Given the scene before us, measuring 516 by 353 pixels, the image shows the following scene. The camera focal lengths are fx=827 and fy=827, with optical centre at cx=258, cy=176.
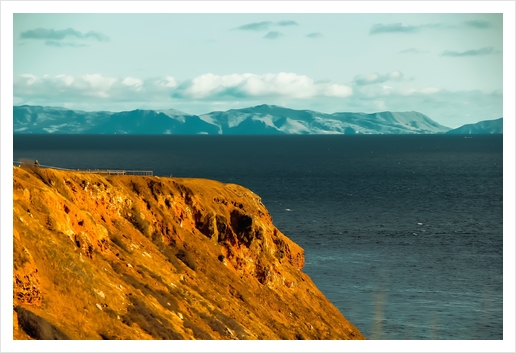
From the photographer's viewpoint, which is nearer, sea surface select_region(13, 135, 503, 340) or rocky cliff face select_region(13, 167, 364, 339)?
rocky cliff face select_region(13, 167, 364, 339)

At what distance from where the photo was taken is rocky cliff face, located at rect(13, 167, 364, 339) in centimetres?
5028

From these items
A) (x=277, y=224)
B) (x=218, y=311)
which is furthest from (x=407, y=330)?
(x=277, y=224)

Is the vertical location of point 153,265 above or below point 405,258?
above

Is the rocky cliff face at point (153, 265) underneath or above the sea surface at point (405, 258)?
above

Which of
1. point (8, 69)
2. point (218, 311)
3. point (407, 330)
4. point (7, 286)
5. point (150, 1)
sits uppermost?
point (150, 1)

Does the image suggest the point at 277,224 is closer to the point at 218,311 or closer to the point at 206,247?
the point at 206,247

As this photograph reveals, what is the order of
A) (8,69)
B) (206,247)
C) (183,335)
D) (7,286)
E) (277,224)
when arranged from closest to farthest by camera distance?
(7,286) → (8,69) → (183,335) → (206,247) → (277,224)

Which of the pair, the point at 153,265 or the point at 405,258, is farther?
the point at 405,258

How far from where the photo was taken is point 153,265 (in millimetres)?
66562

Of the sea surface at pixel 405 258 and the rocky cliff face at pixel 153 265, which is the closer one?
the rocky cliff face at pixel 153 265

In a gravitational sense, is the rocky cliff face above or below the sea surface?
above

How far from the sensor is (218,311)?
63.0m

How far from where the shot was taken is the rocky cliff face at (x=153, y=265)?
165ft

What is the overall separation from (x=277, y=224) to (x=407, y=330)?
58279mm
